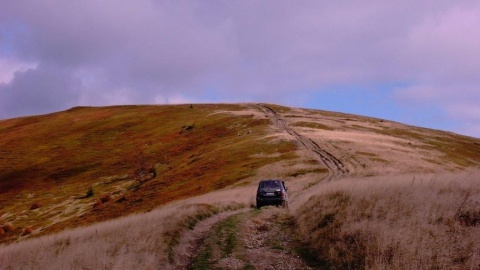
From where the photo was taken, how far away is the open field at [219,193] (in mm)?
→ 13133

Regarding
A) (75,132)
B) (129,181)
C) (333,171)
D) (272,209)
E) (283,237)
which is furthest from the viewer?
(75,132)

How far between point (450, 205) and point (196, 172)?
160 ft

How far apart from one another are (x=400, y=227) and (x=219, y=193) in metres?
27.4

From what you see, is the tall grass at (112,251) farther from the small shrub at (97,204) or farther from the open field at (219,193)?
the small shrub at (97,204)

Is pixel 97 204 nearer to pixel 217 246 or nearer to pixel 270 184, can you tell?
pixel 270 184

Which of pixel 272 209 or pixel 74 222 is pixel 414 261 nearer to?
pixel 272 209

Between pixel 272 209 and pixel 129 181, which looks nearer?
pixel 272 209

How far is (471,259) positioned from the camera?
1013 cm

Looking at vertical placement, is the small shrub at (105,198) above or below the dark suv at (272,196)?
below

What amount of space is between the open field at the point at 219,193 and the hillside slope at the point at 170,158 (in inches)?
15.3

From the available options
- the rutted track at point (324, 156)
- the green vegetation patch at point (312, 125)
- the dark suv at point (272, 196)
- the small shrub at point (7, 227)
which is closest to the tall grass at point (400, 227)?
the dark suv at point (272, 196)

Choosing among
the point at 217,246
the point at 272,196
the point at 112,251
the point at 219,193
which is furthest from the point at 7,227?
the point at 217,246

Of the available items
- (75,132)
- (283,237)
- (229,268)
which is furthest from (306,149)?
(75,132)

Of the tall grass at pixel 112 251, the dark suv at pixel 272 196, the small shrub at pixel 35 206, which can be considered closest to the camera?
the tall grass at pixel 112 251
